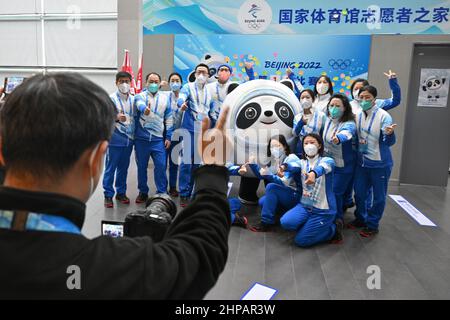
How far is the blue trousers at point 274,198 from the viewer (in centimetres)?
354

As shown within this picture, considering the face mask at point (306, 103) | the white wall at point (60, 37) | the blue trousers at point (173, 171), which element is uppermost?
the white wall at point (60, 37)

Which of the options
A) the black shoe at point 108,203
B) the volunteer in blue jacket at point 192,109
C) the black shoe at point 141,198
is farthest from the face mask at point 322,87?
the black shoe at point 108,203

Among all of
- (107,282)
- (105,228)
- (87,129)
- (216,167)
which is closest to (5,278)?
(107,282)

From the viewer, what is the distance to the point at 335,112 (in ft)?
11.2

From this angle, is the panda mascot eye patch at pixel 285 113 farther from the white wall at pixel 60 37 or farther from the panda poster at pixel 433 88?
the white wall at pixel 60 37

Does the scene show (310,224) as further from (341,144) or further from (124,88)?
(124,88)

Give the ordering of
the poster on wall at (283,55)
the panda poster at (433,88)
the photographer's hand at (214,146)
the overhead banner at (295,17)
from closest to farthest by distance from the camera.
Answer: the photographer's hand at (214,146)
the panda poster at (433,88)
the poster on wall at (283,55)
the overhead banner at (295,17)

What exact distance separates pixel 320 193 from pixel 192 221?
8.50 ft

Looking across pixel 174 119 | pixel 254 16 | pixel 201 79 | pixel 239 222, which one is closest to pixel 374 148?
pixel 239 222

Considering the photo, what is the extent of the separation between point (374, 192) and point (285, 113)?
1.15m

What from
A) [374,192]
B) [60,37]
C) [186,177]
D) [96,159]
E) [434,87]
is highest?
[60,37]

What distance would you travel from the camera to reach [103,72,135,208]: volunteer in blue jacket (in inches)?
157

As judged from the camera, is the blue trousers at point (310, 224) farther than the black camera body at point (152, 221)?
Yes

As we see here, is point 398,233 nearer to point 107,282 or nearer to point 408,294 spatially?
point 408,294
